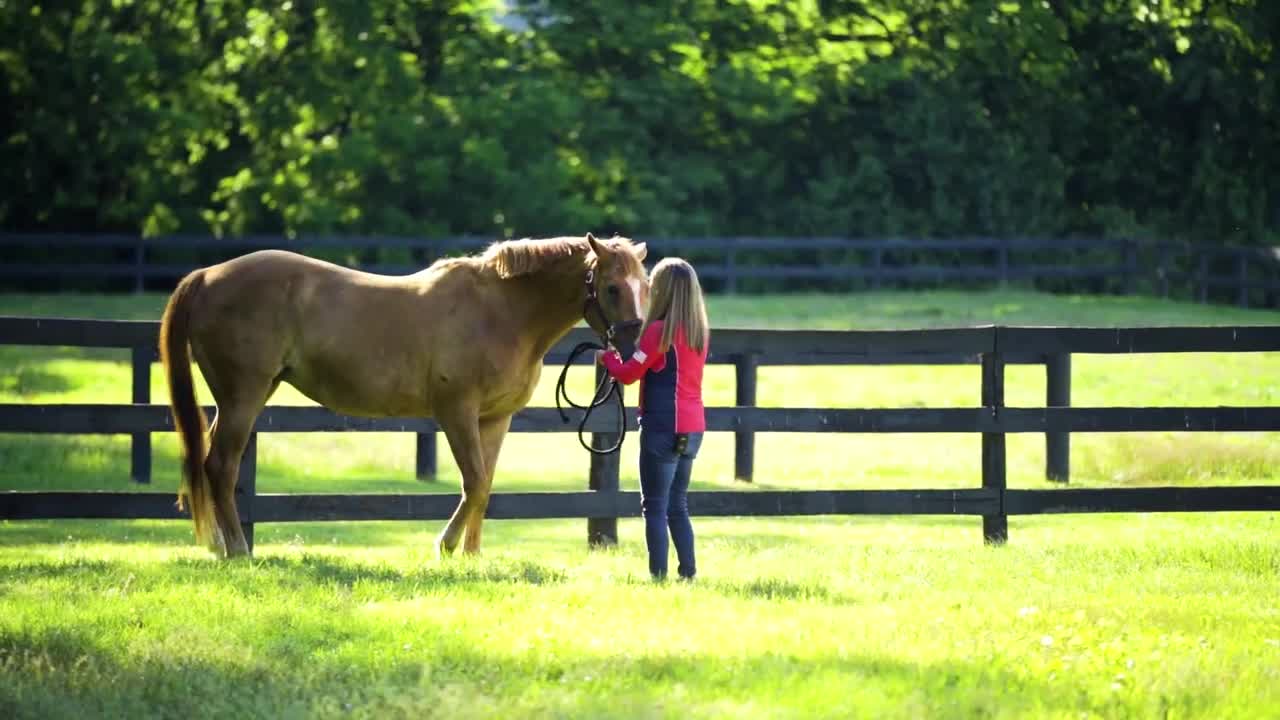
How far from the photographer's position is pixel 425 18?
34188 millimetres

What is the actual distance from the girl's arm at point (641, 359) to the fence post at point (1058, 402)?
6559mm

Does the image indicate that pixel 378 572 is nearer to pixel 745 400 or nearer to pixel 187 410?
pixel 187 410

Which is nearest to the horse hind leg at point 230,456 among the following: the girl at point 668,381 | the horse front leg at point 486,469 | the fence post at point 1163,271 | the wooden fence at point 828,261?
the horse front leg at point 486,469

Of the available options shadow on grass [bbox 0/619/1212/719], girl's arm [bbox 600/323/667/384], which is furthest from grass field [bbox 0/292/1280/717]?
girl's arm [bbox 600/323/667/384]

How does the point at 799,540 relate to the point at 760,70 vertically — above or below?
below

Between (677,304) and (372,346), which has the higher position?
(677,304)

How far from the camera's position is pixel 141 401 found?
43.6ft

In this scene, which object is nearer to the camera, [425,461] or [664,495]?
[664,495]

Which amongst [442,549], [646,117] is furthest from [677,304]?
[646,117]

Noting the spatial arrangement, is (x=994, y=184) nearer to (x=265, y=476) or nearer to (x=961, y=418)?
(x=265, y=476)

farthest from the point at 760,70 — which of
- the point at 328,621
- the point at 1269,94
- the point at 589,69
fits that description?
the point at 328,621

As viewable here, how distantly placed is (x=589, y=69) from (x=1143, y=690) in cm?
2995

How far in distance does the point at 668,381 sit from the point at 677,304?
38 centimetres

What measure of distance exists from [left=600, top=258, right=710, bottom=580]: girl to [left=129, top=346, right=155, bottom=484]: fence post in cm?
625
